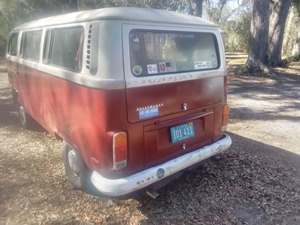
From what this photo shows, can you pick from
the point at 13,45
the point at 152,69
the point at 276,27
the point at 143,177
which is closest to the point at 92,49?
the point at 152,69

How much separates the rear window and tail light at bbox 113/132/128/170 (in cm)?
63

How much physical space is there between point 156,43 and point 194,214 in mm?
1975

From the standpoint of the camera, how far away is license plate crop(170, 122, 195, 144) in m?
3.39

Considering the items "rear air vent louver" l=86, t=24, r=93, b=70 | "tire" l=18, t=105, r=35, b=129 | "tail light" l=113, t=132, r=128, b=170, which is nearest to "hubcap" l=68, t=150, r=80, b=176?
"tail light" l=113, t=132, r=128, b=170

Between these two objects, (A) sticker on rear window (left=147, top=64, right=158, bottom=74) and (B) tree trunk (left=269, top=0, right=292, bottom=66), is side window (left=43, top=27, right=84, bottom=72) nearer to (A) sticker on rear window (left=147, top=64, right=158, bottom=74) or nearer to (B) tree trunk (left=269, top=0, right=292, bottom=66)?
(A) sticker on rear window (left=147, top=64, right=158, bottom=74)

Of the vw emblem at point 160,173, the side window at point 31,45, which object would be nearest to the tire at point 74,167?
the vw emblem at point 160,173

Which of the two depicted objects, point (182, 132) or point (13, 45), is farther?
point (13, 45)

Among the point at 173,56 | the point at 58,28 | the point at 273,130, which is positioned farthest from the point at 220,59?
the point at 273,130

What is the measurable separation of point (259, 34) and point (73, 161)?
39.3ft

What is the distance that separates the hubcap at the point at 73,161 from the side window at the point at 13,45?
339 cm

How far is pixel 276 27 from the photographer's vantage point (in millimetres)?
15695

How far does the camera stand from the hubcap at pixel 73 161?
3525 mm

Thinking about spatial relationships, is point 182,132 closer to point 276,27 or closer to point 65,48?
point 65,48

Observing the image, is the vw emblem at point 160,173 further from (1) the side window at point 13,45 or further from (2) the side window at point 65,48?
(1) the side window at point 13,45
